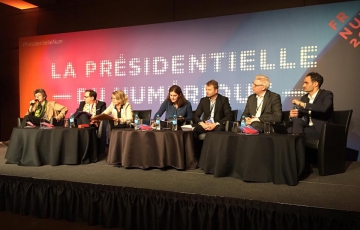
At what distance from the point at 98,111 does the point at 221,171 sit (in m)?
2.52

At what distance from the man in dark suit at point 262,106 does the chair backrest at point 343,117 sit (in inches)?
31.0

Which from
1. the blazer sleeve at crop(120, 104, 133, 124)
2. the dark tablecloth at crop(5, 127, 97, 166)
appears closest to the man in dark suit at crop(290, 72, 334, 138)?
the blazer sleeve at crop(120, 104, 133, 124)

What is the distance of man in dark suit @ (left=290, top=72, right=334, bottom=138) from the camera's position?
3.36 m

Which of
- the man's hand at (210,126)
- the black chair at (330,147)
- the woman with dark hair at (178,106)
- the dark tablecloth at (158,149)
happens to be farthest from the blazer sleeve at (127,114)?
the black chair at (330,147)

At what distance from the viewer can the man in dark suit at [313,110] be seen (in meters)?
3.36

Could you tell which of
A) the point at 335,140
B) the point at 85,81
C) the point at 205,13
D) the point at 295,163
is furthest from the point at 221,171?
the point at 85,81

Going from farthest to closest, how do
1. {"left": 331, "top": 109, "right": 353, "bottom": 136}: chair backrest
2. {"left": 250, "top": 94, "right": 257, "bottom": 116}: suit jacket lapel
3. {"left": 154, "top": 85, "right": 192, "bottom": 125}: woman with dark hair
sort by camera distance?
{"left": 154, "top": 85, "right": 192, "bottom": 125}: woman with dark hair
{"left": 250, "top": 94, "right": 257, "bottom": 116}: suit jacket lapel
{"left": 331, "top": 109, "right": 353, "bottom": 136}: chair backrest

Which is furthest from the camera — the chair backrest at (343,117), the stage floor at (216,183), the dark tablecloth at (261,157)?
the chair backrest at (343,117)

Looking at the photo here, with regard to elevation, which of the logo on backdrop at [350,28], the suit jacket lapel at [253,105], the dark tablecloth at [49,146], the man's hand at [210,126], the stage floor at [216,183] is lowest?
the stage floor at [216,183]

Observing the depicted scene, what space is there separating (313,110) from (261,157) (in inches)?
42.9

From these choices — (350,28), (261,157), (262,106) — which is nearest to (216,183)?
(261,157)

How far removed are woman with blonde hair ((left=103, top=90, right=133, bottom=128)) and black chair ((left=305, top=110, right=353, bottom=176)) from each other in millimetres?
2336

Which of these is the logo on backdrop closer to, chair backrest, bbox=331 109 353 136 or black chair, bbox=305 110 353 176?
chair backrest, bbox=331 109 353 136

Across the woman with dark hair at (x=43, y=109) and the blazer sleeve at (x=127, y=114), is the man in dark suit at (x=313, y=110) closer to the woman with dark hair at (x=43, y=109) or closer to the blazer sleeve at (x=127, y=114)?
the blazer sleeve at (x=127, y=114)
